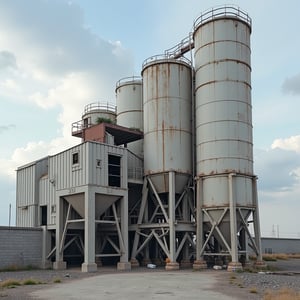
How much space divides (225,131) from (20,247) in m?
19.2

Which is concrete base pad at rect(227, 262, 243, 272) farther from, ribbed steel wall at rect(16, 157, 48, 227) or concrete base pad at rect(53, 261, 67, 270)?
ribbed steel wall at rect(16, 157, 48, 227)

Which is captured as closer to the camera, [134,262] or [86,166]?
[86,166]

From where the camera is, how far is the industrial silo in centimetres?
3816

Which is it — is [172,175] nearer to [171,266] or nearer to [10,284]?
[171,266]

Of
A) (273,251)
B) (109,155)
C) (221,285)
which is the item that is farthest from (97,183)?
(273,251)

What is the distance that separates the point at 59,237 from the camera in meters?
39.6

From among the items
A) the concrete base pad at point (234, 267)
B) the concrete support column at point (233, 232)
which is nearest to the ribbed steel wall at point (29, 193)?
the concrete support column at point (233, 232)

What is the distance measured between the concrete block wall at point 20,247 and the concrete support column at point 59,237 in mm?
1999

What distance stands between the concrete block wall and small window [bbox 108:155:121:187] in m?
7.62

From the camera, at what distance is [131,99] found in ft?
161

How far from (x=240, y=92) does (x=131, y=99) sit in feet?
43.0

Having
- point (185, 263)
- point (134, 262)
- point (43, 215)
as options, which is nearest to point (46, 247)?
point (43, 215)

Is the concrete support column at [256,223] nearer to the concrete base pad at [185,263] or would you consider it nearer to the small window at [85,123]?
the concrete base pad at [185,263]

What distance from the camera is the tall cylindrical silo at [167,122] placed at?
41812mm
